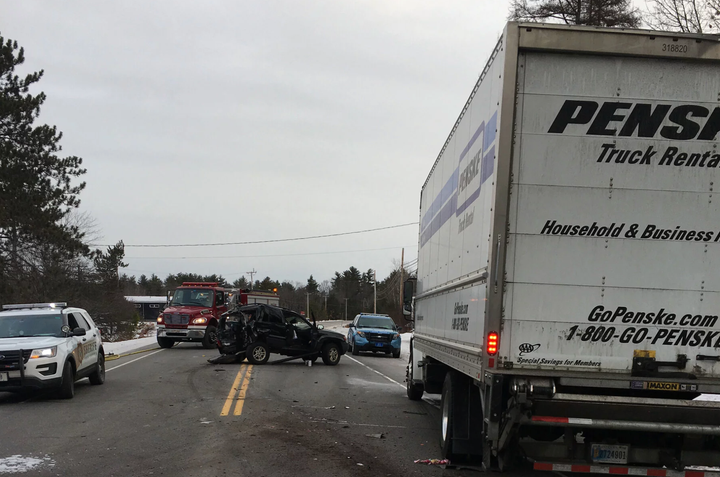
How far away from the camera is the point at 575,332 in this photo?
18.9 feet

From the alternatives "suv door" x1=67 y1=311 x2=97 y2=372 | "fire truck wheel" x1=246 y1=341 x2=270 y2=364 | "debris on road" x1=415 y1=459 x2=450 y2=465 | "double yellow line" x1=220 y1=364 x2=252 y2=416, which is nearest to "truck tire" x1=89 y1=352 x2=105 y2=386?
"suv door" x1=67 y1=311 x2=97 y2=372

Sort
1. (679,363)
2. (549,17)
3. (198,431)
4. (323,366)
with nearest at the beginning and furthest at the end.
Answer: (679,363)
(198,431)
(323,366)
(549,17)

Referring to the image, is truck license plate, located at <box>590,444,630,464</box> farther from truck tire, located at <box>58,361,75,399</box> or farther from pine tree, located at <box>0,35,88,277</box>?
pine tree, located at <box>0,35,88,277</box>

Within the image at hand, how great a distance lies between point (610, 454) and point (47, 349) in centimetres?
979

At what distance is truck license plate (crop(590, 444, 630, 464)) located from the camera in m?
5.72

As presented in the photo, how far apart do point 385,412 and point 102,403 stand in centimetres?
506

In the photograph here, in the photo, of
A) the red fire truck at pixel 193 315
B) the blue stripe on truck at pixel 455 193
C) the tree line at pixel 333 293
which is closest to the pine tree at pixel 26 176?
the red fire truck at pixel 193 315

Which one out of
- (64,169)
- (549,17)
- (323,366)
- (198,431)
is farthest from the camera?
(64,169)

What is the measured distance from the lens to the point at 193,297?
28.0 m

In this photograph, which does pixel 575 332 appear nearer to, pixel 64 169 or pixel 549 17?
pixel 549 17

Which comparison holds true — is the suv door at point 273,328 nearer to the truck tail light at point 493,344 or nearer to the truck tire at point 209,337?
the truck tire at point 209,337

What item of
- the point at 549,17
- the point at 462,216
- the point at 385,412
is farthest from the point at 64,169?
the point at 462,216

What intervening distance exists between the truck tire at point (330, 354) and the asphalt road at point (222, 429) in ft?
14.8

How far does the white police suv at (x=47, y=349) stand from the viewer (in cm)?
1140
